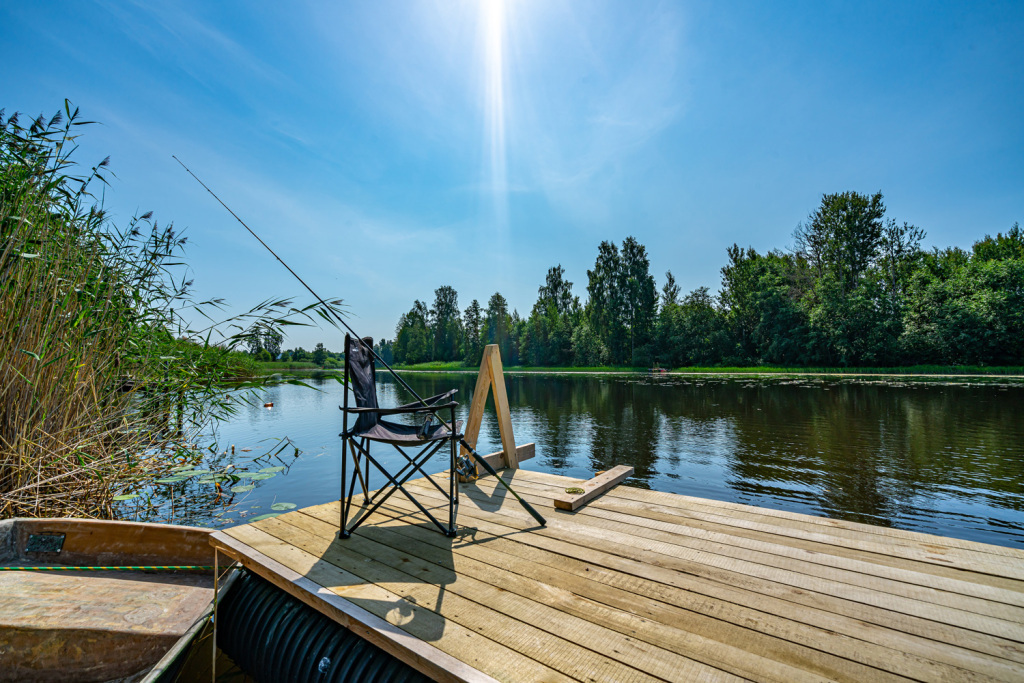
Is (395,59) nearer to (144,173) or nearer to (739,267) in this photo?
(144,173)

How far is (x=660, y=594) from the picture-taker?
1625 mm

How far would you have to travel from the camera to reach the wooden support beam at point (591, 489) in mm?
2607

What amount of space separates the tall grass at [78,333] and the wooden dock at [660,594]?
4.85ft

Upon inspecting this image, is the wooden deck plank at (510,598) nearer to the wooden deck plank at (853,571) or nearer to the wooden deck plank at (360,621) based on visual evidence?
the wooden deck plank at (360,621)

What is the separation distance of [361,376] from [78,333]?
2327mm

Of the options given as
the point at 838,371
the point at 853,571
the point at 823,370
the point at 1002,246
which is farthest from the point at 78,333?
the point at 1002,246

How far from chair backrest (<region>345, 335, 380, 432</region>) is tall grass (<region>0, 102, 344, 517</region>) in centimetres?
36

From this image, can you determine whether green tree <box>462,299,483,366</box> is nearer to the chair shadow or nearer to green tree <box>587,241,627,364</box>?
green tree <box>587,241,627,364</box>

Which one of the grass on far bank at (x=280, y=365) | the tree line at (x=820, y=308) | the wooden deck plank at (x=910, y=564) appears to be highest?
the tree line at (x=820, y=308)

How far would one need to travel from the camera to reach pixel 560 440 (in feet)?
→ 29.1

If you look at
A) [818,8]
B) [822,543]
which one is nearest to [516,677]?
[822,543]

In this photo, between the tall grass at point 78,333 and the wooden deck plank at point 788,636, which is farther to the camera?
the tall grass at point 78,333

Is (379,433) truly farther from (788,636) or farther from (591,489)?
(788,636)

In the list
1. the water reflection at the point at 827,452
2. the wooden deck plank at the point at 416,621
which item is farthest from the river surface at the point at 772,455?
the wooden deck plank at the point at 416,621
